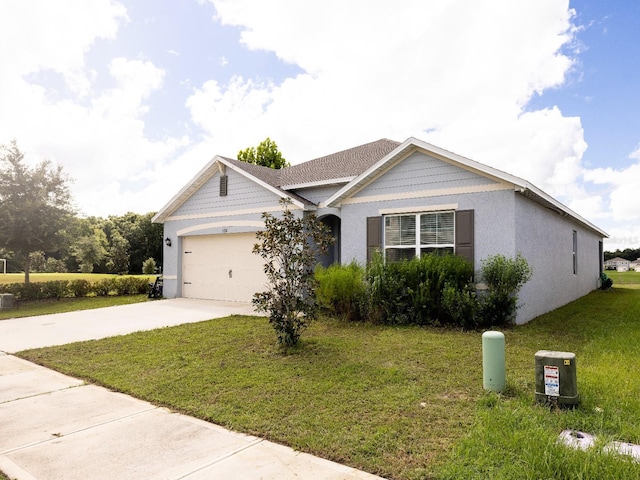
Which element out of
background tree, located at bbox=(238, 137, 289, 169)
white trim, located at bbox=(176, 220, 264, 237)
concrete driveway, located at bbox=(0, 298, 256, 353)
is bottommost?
concrete driveway, located at bbox=(0, 298, 256, 353)

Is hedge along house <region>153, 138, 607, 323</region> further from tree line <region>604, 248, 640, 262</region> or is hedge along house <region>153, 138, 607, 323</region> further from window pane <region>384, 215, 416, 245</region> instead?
tree line <region>604, 248, 640, 262</region>

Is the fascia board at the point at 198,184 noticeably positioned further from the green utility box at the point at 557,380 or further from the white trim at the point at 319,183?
the green utility box at the point at 557,380

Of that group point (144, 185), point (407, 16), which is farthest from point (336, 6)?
point (144, 185)

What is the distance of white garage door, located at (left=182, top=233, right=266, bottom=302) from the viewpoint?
553 inches

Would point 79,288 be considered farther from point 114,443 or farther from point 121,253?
point 121,253

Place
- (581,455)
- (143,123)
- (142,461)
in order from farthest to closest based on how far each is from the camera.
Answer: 1. (143,123)
2. (142,461)
3. (581,455)

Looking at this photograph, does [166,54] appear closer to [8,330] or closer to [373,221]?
[373,221]

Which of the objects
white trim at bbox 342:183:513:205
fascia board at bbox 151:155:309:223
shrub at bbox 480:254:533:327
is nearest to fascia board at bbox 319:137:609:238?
white trim at bbox 342:183:513:205

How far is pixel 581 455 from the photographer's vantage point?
122 inches

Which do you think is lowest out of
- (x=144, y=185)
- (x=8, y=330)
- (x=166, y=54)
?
(x=8, y=330)

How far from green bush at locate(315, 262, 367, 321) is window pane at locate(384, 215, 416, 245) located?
1288 millimetres

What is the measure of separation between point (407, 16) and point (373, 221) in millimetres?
4984

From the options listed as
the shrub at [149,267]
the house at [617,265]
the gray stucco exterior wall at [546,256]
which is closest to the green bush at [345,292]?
the gray stucco exterior wall at [546,256]

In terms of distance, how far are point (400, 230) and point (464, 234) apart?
167 cm
